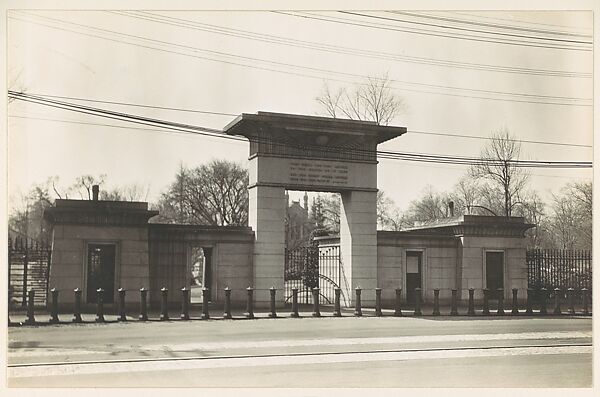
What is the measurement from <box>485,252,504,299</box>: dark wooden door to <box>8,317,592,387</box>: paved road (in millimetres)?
5430

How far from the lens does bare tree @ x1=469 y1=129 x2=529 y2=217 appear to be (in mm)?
14711

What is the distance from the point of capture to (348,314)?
16969mm

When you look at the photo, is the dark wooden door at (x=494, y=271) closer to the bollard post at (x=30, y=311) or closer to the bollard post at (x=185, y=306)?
the bollard post at (x=185, y=306)

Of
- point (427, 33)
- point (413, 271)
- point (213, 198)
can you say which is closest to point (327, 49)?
point (427, 33)

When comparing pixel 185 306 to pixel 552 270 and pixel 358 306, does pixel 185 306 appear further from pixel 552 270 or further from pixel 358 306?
pixel 552 270

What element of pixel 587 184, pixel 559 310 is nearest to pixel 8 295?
pixel 587 184

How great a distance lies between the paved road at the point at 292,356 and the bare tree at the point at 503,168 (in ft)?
13.8

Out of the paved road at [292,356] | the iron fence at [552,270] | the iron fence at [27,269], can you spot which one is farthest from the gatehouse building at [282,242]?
the paved road at [292,356]

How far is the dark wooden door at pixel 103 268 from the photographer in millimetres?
16156

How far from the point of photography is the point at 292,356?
11117 mm

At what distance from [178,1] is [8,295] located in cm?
586

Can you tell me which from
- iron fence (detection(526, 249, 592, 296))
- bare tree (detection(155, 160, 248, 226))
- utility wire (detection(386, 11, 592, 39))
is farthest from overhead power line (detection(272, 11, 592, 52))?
bare tree (detection(155, 160, 248, 226))

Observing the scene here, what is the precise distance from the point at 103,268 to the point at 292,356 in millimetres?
7165

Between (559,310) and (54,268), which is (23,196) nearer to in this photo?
(54,268)
